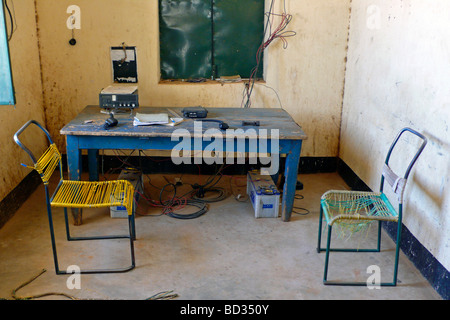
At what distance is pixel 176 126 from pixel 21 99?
1452 millimetres

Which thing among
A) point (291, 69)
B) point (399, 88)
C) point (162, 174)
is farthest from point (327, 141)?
point (162, 174)

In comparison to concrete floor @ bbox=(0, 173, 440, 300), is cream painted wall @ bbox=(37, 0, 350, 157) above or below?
above

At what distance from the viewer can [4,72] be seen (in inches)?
126

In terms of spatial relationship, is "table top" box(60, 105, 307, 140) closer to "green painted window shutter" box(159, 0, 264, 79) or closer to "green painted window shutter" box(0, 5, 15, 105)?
"green painted window shutter" box(0, 5, 15, 105)

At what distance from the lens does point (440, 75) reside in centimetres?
259

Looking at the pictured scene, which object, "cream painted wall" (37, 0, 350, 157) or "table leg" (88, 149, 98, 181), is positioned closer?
"table leg" (88, 149, 98, 181)

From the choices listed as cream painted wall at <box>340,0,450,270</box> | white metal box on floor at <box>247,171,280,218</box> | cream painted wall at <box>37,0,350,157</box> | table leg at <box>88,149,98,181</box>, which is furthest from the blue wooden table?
cream painted wall at <box>37,0,350,157</box>

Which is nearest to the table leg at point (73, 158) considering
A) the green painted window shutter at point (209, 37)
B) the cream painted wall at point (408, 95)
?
the green painted window shutter at point (209, 37)

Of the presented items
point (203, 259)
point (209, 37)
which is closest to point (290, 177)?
point (203, 259)

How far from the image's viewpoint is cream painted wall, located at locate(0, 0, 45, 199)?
11.2ft

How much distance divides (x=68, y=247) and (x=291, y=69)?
2.58m

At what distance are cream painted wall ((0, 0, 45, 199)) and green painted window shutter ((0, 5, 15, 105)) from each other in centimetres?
11

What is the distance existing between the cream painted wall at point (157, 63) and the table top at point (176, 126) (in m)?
0.51

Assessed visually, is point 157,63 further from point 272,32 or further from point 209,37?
point 272,32
